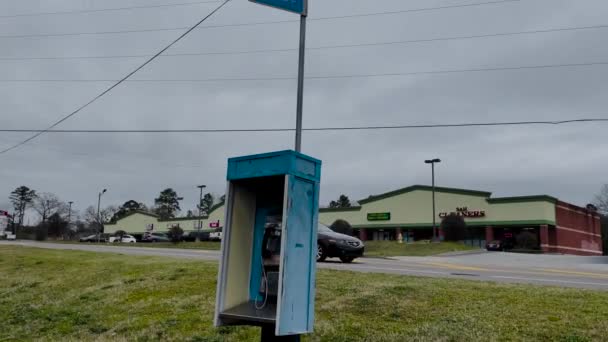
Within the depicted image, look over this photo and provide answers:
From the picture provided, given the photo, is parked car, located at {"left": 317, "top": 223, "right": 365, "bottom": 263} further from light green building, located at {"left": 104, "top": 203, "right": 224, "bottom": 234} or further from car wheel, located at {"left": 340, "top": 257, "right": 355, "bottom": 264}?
light green building, located at {"left": 104, "top": 203, "right": 224, "bottom": 234}

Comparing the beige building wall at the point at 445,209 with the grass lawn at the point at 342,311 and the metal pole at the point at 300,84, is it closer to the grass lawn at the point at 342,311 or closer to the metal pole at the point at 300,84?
the grass lawn at the point at 342,311

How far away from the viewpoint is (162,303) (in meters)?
8.64

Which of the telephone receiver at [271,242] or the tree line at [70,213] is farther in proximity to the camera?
the tree line at [70,213]

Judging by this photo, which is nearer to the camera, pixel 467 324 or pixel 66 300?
pixel 467 324

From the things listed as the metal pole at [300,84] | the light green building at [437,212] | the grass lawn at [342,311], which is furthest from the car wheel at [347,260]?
the light green building at [437,212]

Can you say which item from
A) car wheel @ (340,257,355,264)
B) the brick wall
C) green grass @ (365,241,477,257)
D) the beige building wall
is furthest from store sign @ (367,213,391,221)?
car wheel @ (340,257,355,264)

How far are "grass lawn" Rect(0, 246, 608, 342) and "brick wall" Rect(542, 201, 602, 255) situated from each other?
153 ft

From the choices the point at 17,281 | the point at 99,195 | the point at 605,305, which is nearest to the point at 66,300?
the point at 17,281

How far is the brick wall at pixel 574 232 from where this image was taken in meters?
52.8

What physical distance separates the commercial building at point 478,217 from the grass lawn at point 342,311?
1661 inches

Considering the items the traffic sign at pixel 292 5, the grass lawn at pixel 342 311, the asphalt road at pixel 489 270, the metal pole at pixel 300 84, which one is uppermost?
the traffic sign at pixel 292 5

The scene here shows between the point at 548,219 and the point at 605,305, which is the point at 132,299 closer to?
the point at 605,305

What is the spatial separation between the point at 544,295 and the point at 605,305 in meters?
0.94

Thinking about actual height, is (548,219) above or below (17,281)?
above
